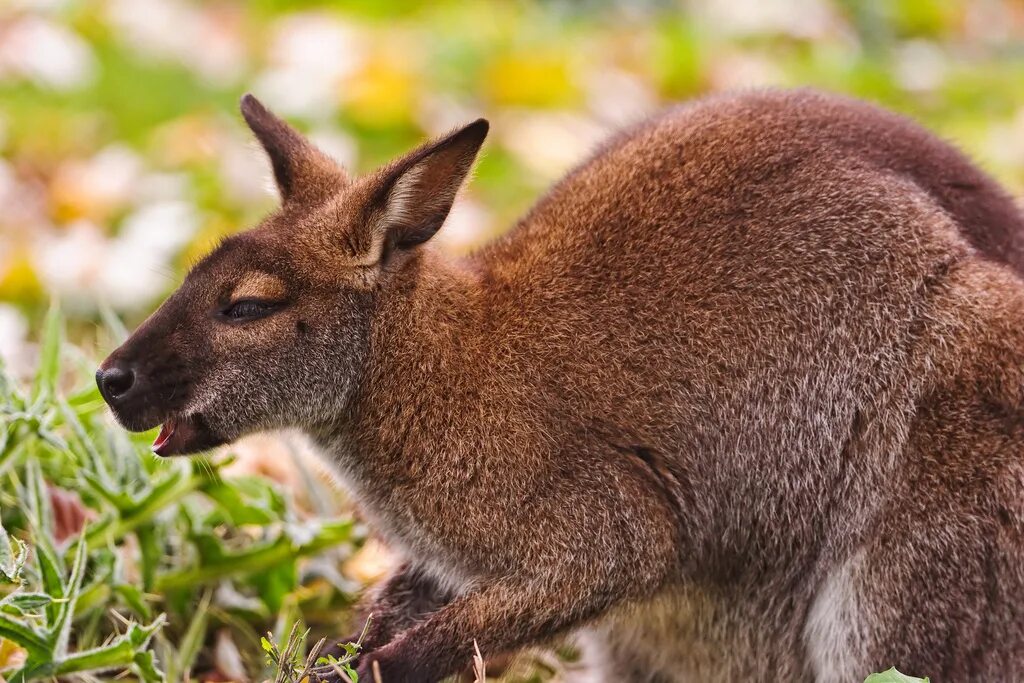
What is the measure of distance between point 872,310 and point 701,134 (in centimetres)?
66

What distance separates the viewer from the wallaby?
3.71 m

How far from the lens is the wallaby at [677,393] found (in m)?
3.71

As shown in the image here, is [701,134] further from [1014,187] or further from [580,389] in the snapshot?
[1014,187]

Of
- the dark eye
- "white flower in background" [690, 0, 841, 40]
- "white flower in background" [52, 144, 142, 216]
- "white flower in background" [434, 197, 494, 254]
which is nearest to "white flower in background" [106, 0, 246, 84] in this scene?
"white flower in background" [52, 144, 142, 216]

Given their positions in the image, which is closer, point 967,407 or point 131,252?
point 967,407

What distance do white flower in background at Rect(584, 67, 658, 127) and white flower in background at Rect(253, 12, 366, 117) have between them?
123cm

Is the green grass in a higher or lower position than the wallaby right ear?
lower

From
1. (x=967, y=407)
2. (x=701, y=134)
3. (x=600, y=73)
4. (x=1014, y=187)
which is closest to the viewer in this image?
(x=967, y=407)

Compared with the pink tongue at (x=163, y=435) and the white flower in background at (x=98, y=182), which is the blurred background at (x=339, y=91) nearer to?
the white flower in background at (x=98, y=182)

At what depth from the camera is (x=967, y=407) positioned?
3.72 metres

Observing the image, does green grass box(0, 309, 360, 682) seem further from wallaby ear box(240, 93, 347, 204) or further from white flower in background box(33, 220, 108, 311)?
white flower in background box(33, 220, 108, 311)

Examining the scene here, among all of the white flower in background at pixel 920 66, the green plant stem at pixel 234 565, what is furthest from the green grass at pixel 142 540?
the white flower in background at pixel 920 66

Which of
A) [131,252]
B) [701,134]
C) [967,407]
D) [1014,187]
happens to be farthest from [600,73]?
[967,407]

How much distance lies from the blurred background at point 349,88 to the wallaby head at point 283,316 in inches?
70.5
